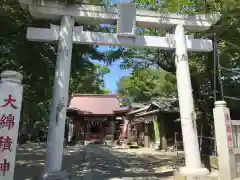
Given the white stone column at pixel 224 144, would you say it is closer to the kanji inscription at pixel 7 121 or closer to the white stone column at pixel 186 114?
the white stone column at pixel 186 114

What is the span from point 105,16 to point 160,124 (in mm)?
14339

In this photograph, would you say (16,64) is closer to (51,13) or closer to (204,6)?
(51,13)

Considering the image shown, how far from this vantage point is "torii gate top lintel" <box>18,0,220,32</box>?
25.7ft

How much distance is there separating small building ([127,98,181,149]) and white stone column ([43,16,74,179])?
10895 millimetres

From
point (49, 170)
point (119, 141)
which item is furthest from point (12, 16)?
point (119, 141)

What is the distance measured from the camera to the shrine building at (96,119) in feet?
85.1

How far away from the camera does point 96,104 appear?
27.6 metres

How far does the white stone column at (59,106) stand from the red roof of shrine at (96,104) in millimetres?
17973


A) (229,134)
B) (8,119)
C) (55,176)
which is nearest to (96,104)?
(55,176)

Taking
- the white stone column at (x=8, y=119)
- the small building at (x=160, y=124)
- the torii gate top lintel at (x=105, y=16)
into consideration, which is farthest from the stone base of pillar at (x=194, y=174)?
the small building at (x=160, y=124)

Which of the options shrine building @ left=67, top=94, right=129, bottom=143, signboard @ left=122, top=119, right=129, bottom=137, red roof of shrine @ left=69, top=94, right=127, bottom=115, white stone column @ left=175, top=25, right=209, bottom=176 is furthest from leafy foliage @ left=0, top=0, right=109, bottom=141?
signboard @ left=122, top=119, right=129, bottom=137

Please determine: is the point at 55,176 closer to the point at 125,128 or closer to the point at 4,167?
the point at 4,167

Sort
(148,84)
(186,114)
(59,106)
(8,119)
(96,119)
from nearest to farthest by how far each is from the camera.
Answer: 1. (8,119)
2. (59,106)
3. (186,114)
4. (148,84)
5. (96,119)

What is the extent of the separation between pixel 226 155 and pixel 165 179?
1.86 metres
